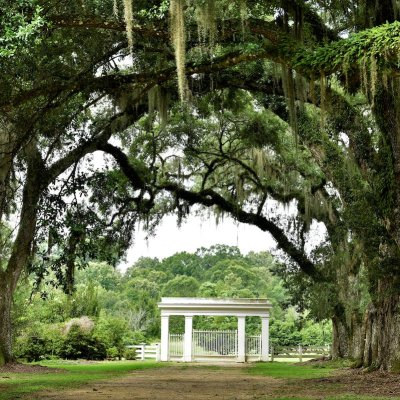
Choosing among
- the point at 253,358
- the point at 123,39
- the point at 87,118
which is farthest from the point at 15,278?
the point at 253,358

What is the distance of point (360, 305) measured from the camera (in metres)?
18.6

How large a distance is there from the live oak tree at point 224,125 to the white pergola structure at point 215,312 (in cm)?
455

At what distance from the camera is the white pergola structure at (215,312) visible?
2609 cm

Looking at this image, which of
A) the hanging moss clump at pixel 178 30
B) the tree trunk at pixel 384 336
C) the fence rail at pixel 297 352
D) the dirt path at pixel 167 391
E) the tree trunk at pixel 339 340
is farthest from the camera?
the fence rail at pixel 297 352

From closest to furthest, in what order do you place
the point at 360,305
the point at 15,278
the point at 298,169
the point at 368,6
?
the point at 368,6
the point at 15,278
the point at 360,305
the point at 298,169

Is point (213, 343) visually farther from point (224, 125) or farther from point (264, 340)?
point (224, 125)

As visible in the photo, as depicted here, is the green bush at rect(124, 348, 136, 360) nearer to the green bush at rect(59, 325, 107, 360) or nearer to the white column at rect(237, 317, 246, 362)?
the green bush at rect(59, 325, 107, 360)

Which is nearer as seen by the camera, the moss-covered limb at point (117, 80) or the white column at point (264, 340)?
the moss-covered limb at point (117, 80)

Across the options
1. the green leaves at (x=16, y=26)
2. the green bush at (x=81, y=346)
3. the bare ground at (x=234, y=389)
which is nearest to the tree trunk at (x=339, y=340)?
the bare ground at (x=234, y=389)

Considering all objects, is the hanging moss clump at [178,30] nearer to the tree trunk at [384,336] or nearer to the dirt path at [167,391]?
the dirt path at [167,391]

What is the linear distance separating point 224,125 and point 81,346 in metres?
11.5

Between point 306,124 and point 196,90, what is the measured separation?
262 cm

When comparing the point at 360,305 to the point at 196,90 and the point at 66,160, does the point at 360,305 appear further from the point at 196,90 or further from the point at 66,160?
the point at 66,160

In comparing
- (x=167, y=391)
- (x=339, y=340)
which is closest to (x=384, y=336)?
(x=167, y=391)
